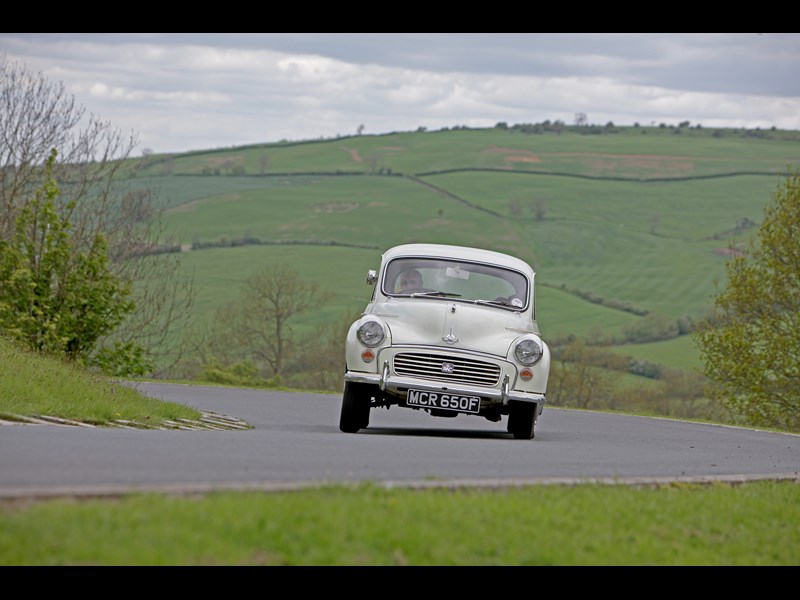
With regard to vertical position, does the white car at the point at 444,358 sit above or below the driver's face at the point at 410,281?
below

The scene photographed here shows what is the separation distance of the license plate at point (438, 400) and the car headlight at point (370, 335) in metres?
0.70

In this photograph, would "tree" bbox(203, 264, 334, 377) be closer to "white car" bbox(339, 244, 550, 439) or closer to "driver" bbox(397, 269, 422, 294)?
"driver" bbox(397, 269, 422, 294)

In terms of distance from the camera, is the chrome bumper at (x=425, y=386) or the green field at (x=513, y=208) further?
the green field at (x=513, y=208)

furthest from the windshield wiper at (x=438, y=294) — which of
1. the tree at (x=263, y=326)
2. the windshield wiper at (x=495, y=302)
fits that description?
the tree at (x=263, y=326)

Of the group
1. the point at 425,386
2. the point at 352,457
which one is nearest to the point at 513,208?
the point at 425,386

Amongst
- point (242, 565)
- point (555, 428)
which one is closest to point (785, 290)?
point (555, 428)

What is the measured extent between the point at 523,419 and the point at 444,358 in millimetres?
1342

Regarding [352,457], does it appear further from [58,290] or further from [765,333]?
[765,333]

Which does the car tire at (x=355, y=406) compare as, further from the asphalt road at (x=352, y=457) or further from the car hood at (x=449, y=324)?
the car hood at (x=449, y=324)

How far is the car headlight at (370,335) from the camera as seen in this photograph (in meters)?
13.9

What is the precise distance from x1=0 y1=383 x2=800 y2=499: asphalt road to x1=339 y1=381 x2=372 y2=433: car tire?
0.16m

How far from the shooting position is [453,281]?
15.3 meters

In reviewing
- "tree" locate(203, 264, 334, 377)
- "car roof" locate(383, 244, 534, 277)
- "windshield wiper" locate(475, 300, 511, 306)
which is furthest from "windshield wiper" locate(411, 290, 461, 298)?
"tree" locate(203, 264, 334, 377)

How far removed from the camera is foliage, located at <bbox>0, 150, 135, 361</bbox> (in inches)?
817
